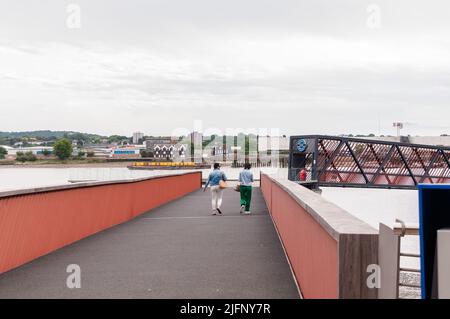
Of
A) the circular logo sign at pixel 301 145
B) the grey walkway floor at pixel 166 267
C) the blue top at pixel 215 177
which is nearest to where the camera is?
the grey walkway floor at pixel 166 267

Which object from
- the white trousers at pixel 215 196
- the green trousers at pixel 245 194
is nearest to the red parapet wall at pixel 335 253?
the white trousers at pixel 215 196

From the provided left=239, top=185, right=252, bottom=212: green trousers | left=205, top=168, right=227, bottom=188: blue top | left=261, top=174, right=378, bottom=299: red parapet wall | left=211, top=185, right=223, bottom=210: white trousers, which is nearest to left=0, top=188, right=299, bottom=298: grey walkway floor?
left=261, top=174, right=378, bottom=299: red parapet wall

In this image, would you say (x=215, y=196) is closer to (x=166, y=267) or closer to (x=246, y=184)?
(x=246, y=184)

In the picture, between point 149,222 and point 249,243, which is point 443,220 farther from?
point 149,222

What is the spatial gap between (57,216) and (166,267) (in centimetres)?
310

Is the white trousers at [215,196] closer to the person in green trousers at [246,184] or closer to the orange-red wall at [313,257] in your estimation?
the person in green trousers at [246,184]

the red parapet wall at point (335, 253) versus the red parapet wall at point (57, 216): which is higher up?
the red parapet wall at point (335, 253)

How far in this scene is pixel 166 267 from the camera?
9.58 m

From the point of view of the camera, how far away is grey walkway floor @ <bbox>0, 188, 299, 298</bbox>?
25.5 ft

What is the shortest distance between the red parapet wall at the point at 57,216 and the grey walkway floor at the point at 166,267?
0.23 metres

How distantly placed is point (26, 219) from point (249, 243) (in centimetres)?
446

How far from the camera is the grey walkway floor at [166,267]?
776cm

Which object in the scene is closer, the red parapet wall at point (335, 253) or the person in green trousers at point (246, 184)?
the red parapet wall at point (335, 253)

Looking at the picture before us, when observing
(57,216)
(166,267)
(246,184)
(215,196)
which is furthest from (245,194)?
(166,267)
